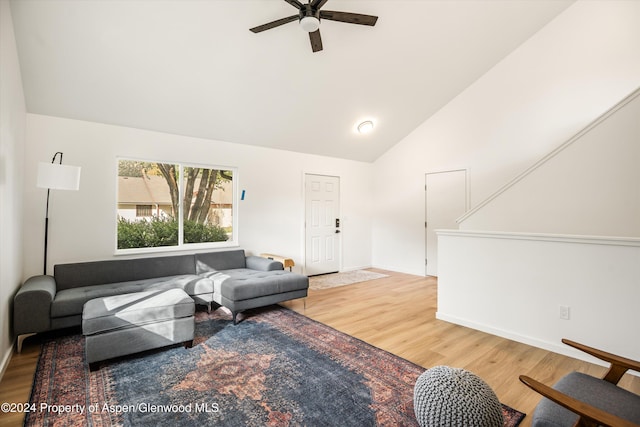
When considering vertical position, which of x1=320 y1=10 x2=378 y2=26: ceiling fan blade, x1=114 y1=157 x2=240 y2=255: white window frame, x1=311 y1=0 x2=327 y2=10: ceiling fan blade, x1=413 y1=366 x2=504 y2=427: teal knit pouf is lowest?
x1=413 y1=366 x2=504 y2=427: teal knit pouf

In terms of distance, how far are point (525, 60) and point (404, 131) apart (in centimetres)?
215

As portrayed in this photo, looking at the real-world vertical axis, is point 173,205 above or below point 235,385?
above

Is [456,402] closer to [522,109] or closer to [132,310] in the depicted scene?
[132,310]

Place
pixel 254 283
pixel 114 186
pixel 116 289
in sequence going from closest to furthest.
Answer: pixel 116 289 < pixel 254 283 < pixel 114 186

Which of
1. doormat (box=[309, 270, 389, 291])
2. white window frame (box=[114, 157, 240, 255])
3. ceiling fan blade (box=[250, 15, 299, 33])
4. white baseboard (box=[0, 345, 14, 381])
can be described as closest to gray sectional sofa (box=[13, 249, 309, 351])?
white baseboard (box=[0, 345, 14, 381])

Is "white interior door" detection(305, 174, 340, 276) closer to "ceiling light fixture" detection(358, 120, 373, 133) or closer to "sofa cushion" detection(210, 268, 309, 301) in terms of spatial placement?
"ceiling light fixture" detection(358, 120, 373, 133)

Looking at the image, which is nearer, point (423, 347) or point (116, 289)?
point (423, 347)

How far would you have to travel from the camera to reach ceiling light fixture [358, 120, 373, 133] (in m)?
5.46

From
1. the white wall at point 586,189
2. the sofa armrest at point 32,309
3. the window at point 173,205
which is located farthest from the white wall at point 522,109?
the sofa armrest at point 32,309

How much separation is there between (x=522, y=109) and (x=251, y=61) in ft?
13.5

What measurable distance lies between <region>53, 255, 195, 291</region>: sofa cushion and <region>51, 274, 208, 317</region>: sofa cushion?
0.11 meters

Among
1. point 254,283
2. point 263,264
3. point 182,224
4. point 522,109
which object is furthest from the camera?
point 522,109

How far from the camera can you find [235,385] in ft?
7.36

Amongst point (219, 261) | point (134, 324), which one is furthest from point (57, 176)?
point (219, 261)
